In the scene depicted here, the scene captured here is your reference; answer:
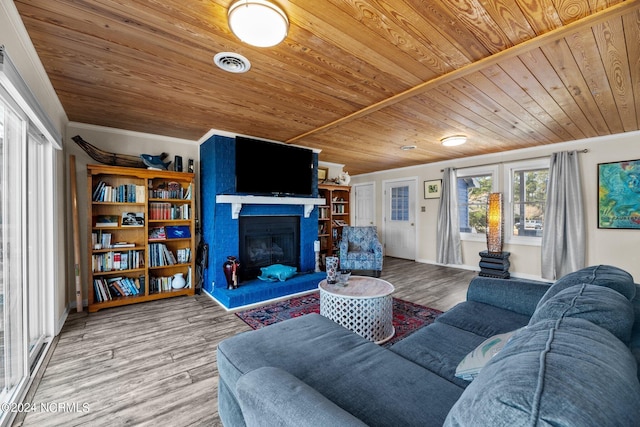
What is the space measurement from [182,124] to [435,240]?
5.07m

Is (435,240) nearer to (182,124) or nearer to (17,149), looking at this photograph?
(182,124)

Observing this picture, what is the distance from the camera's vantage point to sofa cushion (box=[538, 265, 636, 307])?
4.35 ft

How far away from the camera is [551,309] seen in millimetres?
993

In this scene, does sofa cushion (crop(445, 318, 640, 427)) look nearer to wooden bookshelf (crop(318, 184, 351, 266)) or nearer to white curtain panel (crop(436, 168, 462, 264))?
wooden bookshelf (crop(318, 184, 351, 266))

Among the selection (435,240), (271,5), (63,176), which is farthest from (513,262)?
(63,176)

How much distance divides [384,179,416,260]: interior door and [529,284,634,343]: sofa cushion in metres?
5.18

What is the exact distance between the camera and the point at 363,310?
7.57 feet

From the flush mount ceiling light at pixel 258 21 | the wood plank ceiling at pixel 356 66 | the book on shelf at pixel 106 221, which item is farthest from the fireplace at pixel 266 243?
the flush mount ceiling light at pixel 258 21

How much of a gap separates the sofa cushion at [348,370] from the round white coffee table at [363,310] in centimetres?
76

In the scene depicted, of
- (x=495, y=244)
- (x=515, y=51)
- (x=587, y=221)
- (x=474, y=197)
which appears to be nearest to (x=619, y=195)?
(x=587, y=221)

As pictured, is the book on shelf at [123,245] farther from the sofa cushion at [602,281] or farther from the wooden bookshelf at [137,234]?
the sofa cushion at [602,281]

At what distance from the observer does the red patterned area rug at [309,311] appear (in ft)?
8.79

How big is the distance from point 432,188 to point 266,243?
3781 mm

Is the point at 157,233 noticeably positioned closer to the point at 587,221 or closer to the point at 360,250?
the point at 360,250
